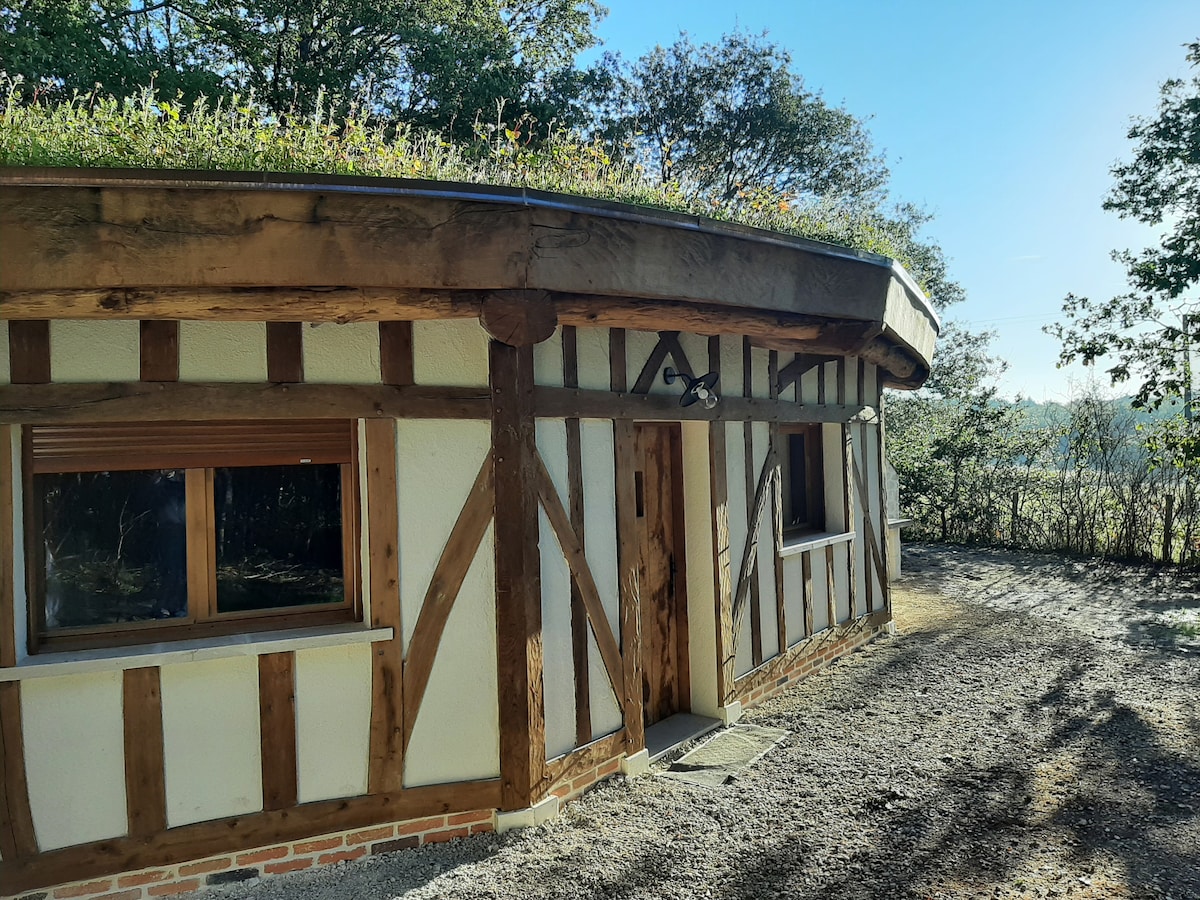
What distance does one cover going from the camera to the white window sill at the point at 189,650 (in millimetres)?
2949

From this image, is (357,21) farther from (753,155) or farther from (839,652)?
(839,652)

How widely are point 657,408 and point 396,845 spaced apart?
268 cm

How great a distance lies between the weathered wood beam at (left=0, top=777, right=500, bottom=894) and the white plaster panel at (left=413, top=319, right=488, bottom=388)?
6.34ft

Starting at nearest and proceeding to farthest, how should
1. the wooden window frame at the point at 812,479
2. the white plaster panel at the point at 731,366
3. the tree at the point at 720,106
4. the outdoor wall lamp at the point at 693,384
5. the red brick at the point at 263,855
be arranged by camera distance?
the red brick at the point at 263,855 → the outdoor wall lamp at the point at 693,384 → the white plaster panel at the point at 731,366 → the wooden window frame at the point at 812,479 → the tree at the point at 720,106

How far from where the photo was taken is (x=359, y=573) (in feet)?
11.6

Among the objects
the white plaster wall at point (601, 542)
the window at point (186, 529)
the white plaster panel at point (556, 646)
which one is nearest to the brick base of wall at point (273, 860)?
the white plaster panel at point (556, 646)

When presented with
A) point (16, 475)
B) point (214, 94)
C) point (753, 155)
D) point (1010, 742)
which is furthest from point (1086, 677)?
point (753, 155)

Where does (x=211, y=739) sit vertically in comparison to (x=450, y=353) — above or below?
below

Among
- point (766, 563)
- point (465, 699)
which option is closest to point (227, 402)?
point (465, 699)

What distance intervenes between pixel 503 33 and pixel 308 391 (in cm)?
1279

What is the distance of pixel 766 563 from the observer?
5.49 metres

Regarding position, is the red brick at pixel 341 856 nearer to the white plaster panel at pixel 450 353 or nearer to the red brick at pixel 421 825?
the red brick at pixel 421 825

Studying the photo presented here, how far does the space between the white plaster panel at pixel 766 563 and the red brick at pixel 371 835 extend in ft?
9.73

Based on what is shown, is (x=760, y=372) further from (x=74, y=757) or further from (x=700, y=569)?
(x=74, y=757)
